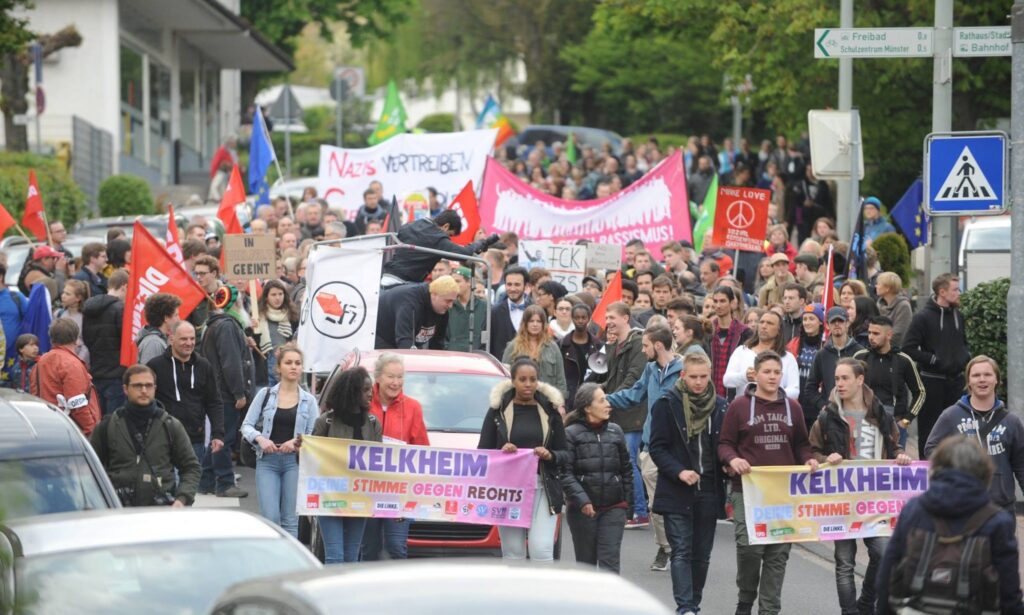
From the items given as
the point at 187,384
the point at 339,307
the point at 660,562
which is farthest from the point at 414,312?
the point at 660,562

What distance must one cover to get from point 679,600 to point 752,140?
147 ft

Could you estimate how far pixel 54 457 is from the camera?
8.53 meters

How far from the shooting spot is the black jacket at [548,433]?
1055cm

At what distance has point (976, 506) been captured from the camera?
7.00 meters

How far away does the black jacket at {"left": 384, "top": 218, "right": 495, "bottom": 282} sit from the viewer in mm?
16297

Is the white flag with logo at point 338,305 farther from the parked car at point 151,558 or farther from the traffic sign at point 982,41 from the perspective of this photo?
the parked car at point 151,558

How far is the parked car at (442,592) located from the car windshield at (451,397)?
6.92m

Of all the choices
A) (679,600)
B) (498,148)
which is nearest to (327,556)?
(679,600)

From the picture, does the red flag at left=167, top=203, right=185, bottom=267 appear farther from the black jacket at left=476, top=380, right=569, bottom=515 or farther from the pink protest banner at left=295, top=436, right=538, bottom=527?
the black jacket at left=476, top=380, right=569, bottom=515

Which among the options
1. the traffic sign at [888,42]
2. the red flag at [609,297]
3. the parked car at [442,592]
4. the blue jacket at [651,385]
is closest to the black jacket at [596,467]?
the blue jacket at [651,385]

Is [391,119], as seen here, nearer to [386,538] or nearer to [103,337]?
[103,337]

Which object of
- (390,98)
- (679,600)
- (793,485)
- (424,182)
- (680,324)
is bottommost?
(679,600)

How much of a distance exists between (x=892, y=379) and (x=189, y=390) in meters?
5.22

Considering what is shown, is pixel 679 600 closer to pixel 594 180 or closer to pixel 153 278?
pixel 153 278
